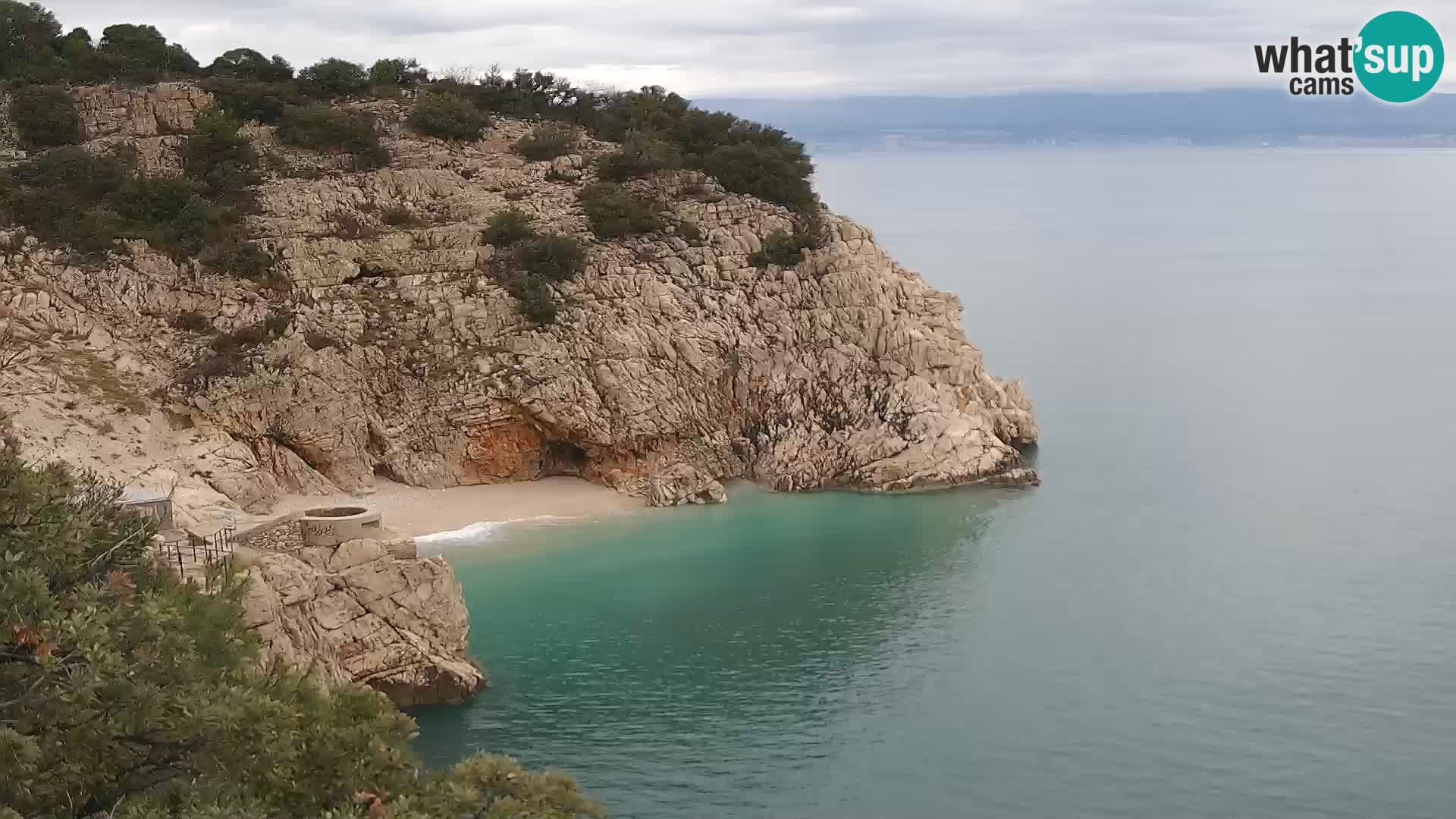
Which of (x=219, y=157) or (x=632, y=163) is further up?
(x=219, y=157)

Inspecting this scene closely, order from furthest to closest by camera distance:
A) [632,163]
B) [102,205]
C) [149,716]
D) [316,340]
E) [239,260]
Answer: [632,163]
[102,205]
[239,260]
[316,340]
[149,716]

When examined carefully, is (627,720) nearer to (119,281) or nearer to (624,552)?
(624,552)

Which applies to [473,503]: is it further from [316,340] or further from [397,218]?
[397,218]

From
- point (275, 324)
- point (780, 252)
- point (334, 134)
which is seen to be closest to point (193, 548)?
point (275, 324)

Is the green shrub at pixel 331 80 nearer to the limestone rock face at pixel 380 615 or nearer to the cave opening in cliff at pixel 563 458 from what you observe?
the cave opening in cliff at pixel 563 458

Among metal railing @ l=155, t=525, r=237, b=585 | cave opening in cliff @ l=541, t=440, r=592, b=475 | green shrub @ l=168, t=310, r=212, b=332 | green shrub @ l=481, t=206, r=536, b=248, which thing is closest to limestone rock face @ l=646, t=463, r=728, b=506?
cave opening in cliff @ l=541, t=440, r=592, b=475
